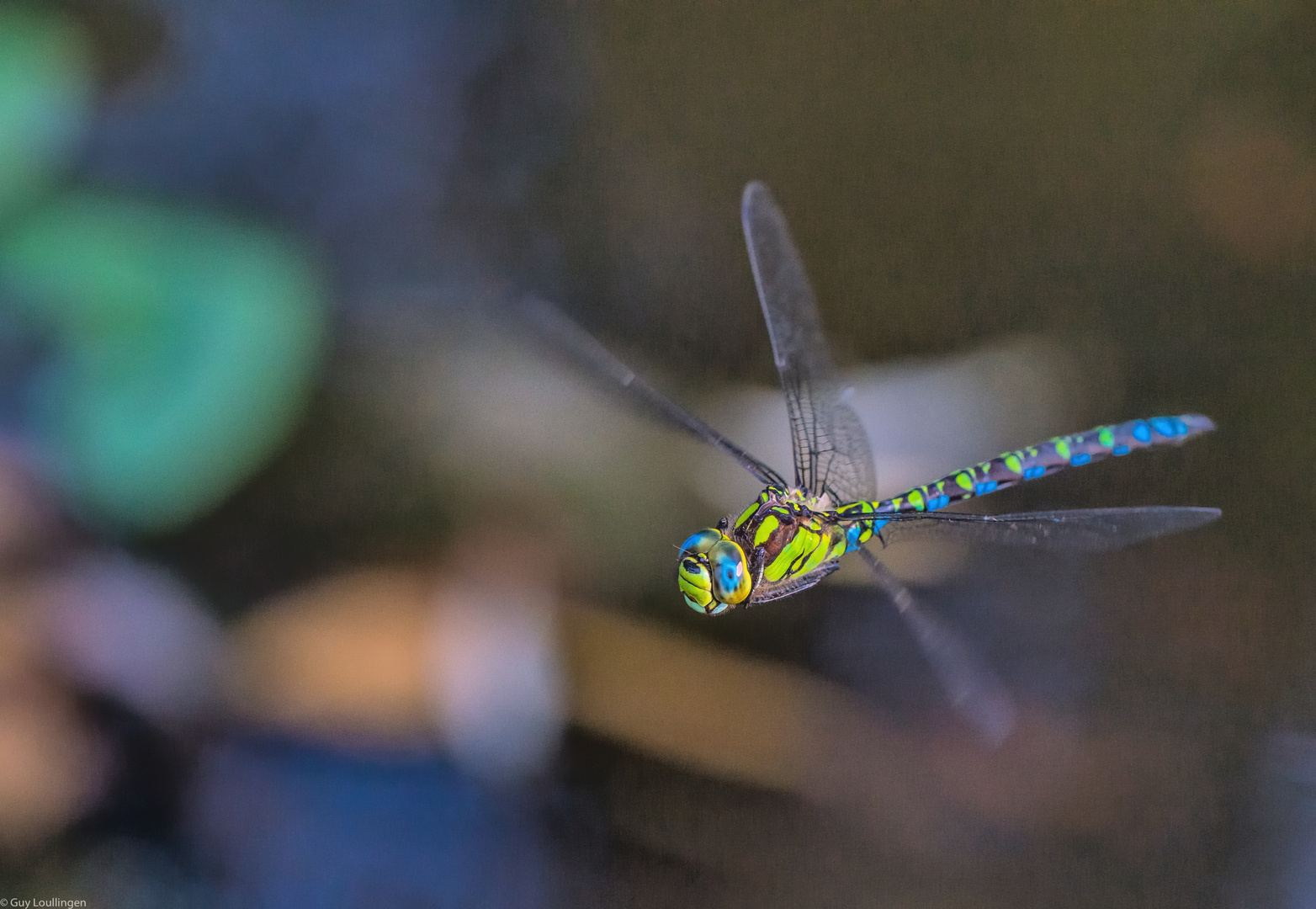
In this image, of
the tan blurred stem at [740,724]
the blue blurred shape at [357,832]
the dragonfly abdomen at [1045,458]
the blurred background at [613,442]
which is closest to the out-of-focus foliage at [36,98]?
the blurred background at [613,442]

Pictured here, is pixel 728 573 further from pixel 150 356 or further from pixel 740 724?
pixel 150 356

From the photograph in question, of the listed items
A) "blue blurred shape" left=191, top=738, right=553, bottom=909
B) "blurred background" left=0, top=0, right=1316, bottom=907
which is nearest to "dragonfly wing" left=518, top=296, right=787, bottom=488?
"blurred background" left=0, top=0, right=1316, bottom=907

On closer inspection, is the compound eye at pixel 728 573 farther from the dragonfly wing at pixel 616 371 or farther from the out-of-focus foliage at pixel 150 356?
the out-of-focus foliage at pixel 150 356

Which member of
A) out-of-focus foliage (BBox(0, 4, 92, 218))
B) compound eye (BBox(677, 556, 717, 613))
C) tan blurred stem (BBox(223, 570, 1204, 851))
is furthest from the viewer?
out-of-focus foliage (BBox(0, 4, 92, 218))

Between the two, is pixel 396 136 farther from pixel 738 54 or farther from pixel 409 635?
pixel 409 635

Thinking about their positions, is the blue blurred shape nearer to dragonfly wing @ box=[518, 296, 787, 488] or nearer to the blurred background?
the blurred background

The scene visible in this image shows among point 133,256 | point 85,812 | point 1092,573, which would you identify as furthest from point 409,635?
point 1092,573
